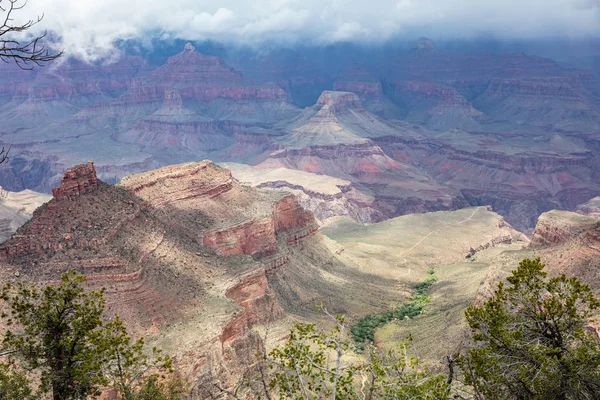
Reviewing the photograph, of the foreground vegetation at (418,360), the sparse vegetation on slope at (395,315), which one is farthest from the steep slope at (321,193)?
the foreground vegetation at (418,360)

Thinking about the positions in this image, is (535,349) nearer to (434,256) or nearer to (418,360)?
(418,360)

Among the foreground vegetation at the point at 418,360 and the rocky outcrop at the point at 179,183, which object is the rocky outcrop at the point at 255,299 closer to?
the rocky outcrop at the point at 179,183

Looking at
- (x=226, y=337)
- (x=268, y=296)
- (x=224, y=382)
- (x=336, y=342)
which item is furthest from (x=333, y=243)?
(x=336, y=342)

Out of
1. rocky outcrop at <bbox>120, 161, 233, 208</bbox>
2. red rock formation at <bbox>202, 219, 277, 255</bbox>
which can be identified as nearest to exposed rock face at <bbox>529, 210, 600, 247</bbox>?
red rock formation at <bbox>202, 219, 277, 255</bbox>

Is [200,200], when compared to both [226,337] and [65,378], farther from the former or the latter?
[65,378]

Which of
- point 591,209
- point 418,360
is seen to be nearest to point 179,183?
point 418,360

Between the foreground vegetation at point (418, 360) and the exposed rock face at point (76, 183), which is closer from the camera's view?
the foreground vegetation at point (418, 360)
